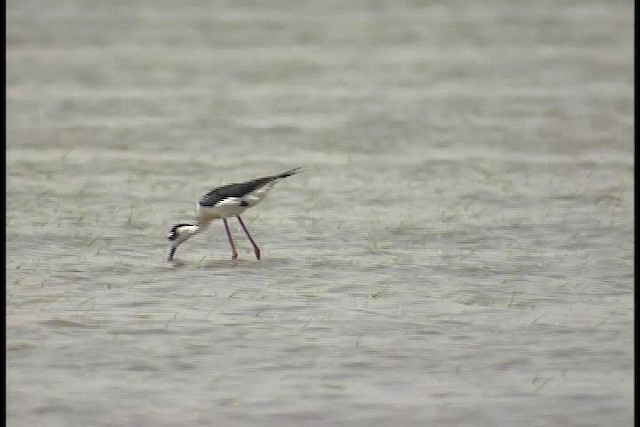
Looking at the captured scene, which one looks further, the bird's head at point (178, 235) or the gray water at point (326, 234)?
the bird's head at point (178, 235)

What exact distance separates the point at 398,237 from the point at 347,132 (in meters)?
4.70

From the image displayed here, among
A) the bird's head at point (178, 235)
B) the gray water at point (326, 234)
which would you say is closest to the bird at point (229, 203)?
the bird's head at point (178, 235)

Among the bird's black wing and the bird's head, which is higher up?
the bird's black wing

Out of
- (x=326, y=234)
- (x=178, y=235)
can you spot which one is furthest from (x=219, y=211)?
(x=326, y=234)

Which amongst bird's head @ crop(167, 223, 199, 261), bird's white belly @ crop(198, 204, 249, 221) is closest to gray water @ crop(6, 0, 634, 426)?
bird's head @ crop(167, 223, 199, 261)

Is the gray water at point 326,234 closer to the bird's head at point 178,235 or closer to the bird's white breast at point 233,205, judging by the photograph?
the bird's head at point 178,235

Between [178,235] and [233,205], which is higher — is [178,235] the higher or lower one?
the lower one

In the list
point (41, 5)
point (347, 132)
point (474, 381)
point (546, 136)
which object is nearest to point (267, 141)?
point (347, 132)

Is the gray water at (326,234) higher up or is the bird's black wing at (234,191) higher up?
the bird's black wing at (234,191)

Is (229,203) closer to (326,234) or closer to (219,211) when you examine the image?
(219,211)

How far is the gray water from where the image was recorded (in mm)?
7254

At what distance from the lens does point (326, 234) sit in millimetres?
10750

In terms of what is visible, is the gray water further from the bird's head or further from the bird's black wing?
the bird's black wing

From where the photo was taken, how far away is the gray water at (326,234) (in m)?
7.25
